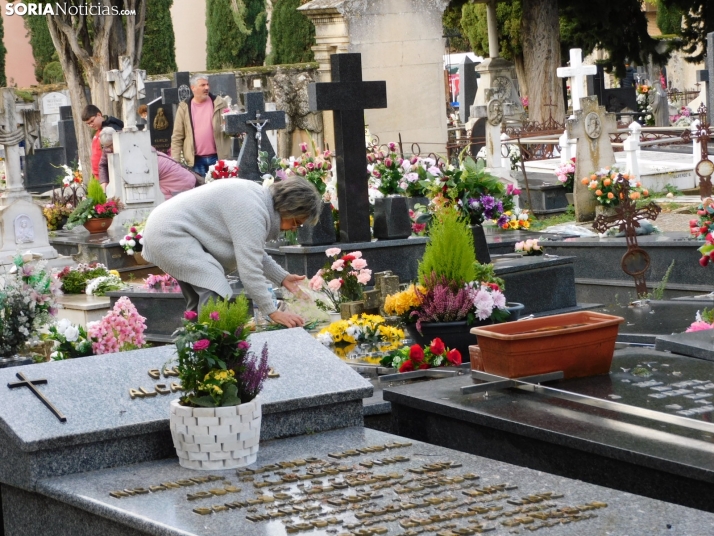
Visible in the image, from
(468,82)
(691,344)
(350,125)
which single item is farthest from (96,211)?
(468,82)

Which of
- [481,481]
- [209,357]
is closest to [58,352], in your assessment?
[209,357]

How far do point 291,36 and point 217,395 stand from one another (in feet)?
90.6

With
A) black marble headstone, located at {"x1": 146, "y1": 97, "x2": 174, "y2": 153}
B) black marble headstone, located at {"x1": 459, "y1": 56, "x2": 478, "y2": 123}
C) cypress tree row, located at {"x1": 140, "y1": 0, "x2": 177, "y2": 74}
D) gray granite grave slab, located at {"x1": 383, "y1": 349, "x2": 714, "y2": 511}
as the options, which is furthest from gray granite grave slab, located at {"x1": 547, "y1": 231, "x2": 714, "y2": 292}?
cypress tree row, located at {"x1": 140, "y1": 0, "x2": 177, "y2": 74}

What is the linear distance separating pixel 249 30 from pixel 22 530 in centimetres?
3009

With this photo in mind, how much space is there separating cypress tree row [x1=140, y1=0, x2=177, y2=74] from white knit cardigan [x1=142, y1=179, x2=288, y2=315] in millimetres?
26182

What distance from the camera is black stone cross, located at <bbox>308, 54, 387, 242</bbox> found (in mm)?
8555

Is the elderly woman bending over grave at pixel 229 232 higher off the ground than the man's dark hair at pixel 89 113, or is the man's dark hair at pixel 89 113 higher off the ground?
the man's dark hair at pixel 89 113

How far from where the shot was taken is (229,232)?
6023 millimetres

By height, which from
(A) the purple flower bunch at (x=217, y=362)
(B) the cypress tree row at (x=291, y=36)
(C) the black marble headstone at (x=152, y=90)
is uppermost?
(B) the cypress tree row at (x=291, y=36)

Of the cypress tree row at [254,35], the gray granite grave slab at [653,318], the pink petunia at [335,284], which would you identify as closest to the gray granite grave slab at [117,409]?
the gray granite grave slab at [653,318]

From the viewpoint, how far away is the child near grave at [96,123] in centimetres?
1348

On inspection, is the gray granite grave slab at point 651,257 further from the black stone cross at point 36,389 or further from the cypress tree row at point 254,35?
the cypress tree row at point 254,35

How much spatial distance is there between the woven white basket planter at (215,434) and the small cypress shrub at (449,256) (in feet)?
7.20

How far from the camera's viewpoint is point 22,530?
4438 mm
